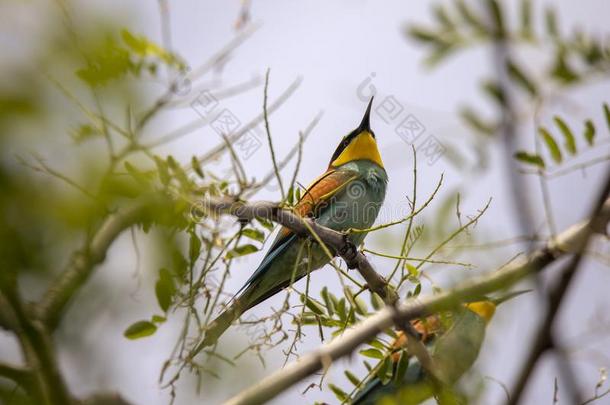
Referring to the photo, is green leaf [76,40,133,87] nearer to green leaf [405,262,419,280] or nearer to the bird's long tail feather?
the bird's long tail feather

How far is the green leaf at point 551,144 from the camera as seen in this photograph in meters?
2.22

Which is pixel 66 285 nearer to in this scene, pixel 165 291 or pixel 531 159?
pixel 165 291

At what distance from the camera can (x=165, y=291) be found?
7.44 ft

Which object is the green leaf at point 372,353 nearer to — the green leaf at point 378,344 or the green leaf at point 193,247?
the green leaf at point 378,344

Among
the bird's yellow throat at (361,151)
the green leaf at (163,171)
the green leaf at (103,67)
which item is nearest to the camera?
the green leaf at (103,67)

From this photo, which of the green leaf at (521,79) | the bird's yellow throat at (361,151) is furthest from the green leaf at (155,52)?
the bird's yellow throat at (361,151)

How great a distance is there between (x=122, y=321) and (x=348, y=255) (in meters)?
1.92

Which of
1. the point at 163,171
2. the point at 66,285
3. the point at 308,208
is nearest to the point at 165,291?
the point at 163,171

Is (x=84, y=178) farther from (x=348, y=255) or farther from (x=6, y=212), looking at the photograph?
(x=348, y=255)

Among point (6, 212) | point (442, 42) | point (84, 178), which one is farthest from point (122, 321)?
point (442, 42)

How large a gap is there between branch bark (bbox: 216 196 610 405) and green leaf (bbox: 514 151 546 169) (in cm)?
17

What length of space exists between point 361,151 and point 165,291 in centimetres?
322

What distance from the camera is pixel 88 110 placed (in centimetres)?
134

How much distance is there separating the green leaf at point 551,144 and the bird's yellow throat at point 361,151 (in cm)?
287
